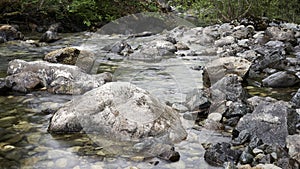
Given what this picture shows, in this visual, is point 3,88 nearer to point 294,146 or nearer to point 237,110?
point 237,110

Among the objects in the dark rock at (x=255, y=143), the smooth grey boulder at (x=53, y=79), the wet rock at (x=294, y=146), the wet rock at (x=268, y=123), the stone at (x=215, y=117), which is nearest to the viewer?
the wet rock at (x=294, y=146)

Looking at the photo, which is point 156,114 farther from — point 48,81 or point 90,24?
point 90,24

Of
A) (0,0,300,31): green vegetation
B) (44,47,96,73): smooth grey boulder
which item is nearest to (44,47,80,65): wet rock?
(44,47,96,73): smooth grey boulder

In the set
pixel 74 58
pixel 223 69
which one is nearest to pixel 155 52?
pixel 74 58

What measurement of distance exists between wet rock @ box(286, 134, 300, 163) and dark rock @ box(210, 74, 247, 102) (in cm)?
149

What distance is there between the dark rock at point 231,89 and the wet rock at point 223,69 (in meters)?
0.80

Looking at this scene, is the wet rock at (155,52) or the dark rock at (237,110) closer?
the dark rock at (237,110)

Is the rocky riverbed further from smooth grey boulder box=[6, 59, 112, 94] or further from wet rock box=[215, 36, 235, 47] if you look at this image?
wet rock box=[215, 36, 235, 47]

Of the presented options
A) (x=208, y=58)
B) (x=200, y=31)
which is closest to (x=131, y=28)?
(x=200, y=31)

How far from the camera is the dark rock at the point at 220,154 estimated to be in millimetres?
3408

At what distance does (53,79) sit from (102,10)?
8.78 metres

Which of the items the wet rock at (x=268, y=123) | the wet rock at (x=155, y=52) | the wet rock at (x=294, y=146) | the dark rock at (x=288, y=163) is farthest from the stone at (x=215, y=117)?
the wet rock at (x=155, y=52)

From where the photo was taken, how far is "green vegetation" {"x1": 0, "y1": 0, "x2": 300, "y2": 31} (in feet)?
42.6

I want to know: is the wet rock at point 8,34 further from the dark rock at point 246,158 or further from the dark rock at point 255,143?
the dark rock at point 246,158
